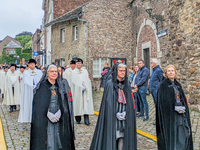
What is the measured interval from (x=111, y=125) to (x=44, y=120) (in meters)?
1.08

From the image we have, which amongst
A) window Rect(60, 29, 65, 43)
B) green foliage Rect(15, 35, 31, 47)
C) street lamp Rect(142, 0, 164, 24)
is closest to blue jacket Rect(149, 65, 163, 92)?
street lamp Rect(142, 0, 164, 24)

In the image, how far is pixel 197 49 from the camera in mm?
8953

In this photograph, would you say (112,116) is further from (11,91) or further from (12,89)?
(12,89)

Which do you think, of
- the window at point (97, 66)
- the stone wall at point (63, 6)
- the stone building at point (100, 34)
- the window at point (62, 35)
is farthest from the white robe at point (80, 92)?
the stone wall at point (63, 6)

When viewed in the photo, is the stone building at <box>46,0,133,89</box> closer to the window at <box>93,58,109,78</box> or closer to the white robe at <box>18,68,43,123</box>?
the window at <box>93,58,109,78</box>

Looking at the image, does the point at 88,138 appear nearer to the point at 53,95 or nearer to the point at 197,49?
the point at 53,95

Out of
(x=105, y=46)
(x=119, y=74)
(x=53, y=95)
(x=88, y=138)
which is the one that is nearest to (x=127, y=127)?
(x=119, y=74)

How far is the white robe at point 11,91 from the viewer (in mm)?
10539

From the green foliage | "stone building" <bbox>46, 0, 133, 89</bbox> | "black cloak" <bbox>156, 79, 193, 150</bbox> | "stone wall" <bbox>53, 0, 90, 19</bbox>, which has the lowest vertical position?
"black cloak" <bbox>156, 79, 193, 150</bbox>

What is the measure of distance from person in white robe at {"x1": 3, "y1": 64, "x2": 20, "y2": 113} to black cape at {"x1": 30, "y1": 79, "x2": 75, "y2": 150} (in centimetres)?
692

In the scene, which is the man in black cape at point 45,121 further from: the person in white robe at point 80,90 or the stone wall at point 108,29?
the stone wall at point 108,29

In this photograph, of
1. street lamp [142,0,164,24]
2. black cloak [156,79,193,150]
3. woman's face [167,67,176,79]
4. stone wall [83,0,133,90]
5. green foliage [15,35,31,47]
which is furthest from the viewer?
green foliage [15,35,31,47]

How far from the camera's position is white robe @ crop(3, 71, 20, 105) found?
1054 centimetres

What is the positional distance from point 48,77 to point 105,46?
14636mm
